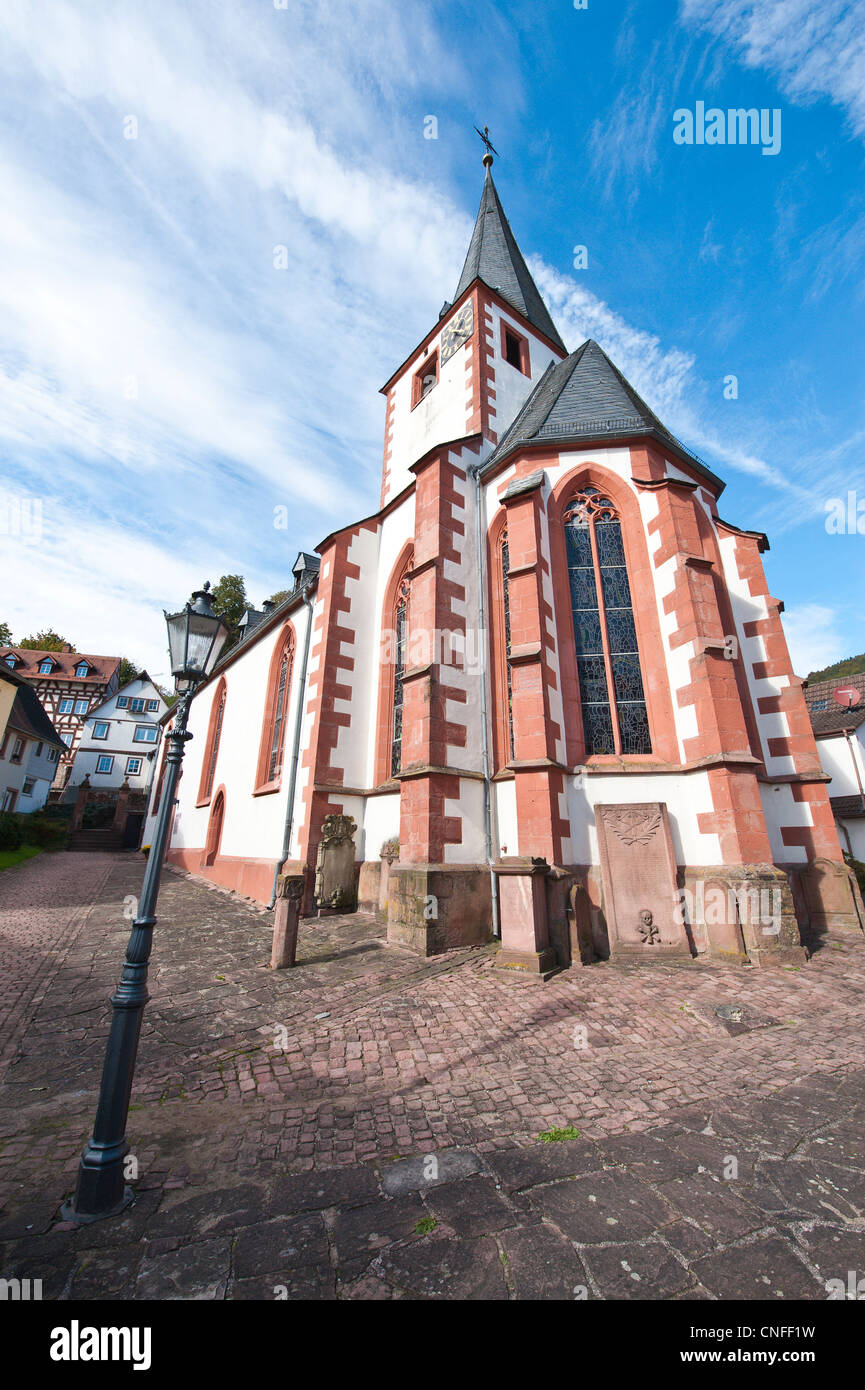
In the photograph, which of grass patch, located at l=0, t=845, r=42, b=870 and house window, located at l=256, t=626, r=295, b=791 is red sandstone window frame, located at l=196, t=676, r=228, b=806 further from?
grass patch, located at l=0, t=845, r=42, b=870

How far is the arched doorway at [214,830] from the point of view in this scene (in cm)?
1631

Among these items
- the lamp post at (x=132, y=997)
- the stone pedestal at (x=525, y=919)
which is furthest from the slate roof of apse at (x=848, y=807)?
the lamp post at (x=132, y=997)

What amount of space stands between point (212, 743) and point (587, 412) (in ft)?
52.5

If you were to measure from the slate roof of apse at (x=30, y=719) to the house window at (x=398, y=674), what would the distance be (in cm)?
2382

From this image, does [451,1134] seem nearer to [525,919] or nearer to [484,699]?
[525,919]

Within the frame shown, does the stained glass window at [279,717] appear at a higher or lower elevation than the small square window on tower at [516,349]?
lower

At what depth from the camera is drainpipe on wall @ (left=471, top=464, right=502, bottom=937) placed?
7.29 metres

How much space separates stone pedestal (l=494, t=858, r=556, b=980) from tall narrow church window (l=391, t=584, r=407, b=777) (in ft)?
13.4

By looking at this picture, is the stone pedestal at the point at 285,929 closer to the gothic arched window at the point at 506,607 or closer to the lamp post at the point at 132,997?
the lamp post at the point at 132,997

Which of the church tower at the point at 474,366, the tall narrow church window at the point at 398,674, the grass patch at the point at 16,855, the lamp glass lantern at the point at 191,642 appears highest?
the church tower at the point at 474,366

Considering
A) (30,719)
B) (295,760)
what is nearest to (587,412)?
(295,760)

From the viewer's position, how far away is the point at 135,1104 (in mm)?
3285

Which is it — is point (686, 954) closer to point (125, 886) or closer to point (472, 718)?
point (472, 718)

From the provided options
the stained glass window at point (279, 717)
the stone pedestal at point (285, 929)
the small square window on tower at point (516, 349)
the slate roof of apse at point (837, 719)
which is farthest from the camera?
the slate roof of apse at point (837, 719)
